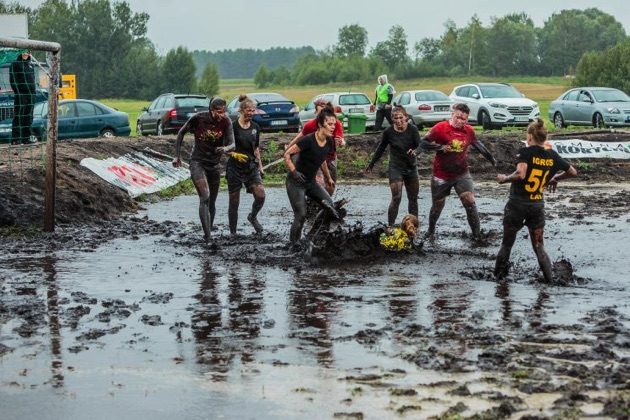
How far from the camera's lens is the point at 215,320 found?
10.2m

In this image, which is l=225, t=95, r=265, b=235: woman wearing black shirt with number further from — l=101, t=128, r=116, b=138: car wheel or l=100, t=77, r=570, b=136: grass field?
l=100, t=77, r=570, b=136: grass field

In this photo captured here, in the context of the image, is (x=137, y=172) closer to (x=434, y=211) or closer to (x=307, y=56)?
(x=434, y=211)

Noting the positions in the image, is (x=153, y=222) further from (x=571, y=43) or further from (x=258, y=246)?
(x=571, y=43)

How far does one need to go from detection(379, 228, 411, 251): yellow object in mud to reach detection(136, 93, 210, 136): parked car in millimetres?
20440

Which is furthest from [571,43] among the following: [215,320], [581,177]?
[215,320]

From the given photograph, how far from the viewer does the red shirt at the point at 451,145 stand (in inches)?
595

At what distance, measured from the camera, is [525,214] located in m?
11.9

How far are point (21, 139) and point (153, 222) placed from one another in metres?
3.97

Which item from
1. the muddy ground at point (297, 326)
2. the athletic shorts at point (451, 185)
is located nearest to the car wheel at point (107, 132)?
the muddy ground at point (297, 326)

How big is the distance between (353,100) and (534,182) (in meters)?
27.9

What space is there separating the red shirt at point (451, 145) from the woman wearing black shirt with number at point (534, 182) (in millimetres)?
3050

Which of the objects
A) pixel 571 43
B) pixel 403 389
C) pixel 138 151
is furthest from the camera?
pixel 571 43

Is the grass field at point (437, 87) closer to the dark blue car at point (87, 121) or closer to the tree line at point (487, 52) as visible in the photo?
the tree line at point (487, 52)

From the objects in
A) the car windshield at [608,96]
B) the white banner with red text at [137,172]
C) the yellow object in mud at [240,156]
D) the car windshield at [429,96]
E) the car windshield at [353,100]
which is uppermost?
the car windshield at [608,96]
